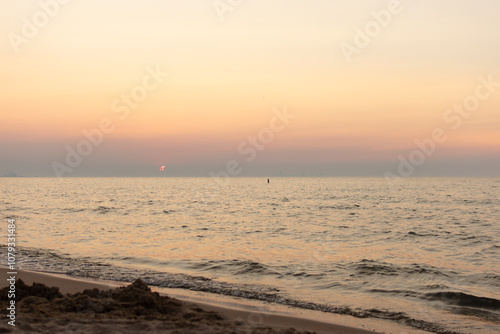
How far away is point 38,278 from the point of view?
1270 cm

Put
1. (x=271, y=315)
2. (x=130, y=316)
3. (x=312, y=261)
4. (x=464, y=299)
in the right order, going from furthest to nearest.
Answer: (x=312, y=261), (x=464, y=299), (x=271, y=315), (x=130, y=316)

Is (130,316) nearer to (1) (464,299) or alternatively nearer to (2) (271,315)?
(2) (271,315)

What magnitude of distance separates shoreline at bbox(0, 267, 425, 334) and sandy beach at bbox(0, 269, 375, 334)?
0.02m

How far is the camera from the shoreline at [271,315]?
871cm

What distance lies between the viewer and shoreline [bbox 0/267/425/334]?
8711mm

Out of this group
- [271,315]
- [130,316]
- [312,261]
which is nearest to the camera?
[130,316]

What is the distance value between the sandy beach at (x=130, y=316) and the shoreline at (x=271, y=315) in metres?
0.02

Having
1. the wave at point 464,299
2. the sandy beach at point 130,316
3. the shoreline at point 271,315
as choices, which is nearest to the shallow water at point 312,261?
the wave at point 464,299

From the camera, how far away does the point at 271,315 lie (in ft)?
31.3

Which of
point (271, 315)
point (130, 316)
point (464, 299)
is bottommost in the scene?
point (271, 315)

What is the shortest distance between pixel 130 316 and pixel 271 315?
3426 millimetres

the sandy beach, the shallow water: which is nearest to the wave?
the shallow water

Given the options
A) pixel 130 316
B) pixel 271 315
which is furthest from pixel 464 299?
pixel 130 316

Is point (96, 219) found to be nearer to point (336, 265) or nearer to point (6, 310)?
point (336, 265)
